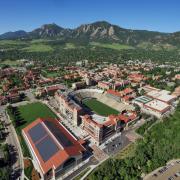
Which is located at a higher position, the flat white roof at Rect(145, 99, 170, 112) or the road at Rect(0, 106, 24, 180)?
the flat white roof at Rect(145, 99, 170, 112)

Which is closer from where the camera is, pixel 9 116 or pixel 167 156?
pixel 167 156

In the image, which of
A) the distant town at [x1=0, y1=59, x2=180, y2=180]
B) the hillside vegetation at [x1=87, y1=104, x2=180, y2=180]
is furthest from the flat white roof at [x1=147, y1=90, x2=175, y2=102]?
the hillside vegetation at [x1=87, y1=104, x2=180, y2=180]

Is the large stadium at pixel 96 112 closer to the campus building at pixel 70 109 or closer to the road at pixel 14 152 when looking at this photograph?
the campus building at pixel 70 109

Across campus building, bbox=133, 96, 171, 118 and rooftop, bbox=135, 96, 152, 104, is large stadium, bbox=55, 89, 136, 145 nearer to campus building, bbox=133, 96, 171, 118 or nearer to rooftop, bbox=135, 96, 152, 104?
campus building, bbox=133, 96, 171, 118

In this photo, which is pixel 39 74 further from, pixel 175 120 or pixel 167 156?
pixel 167 156

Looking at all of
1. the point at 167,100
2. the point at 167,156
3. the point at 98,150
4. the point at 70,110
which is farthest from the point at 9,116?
the point at 167,100

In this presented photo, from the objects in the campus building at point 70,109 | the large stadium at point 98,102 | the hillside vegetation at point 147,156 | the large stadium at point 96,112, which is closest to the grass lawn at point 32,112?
the campus building at point 70,109

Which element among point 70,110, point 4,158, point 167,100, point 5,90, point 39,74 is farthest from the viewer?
point 39,74
